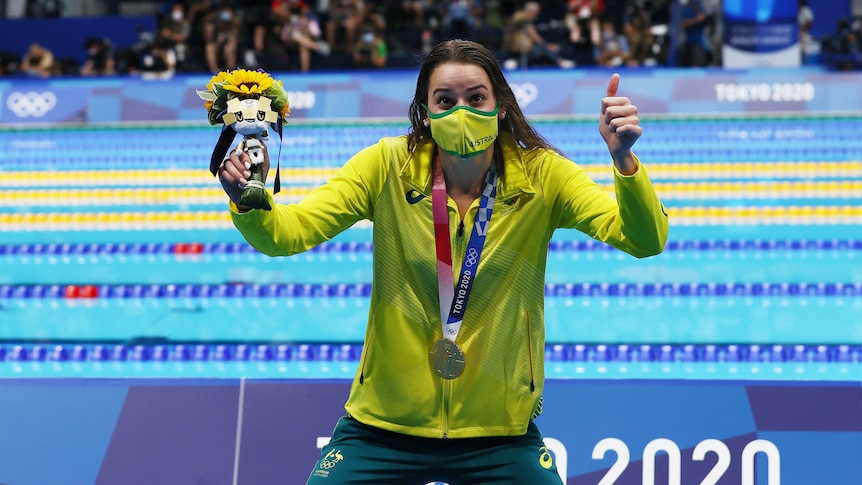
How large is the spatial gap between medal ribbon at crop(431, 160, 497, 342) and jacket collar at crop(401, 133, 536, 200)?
0.05m

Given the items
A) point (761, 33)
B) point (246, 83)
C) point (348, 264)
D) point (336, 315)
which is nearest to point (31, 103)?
point (348, 264)

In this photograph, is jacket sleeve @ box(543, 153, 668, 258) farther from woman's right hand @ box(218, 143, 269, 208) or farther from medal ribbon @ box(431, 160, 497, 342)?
woman's right hand @ box(218, 143, 269, 208)

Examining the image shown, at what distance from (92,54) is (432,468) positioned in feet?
44.1

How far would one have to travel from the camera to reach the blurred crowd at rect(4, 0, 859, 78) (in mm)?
12562

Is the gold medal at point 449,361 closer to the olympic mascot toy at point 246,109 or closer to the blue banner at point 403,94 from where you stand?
the olympic mascot toy at point 246,109

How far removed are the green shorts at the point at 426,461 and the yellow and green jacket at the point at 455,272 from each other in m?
0.03

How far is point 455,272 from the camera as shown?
6.17 feet

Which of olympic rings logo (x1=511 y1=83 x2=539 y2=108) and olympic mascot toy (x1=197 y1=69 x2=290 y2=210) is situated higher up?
olympic mascot toy (x1=197 y1=69 x2=290 y2=210)

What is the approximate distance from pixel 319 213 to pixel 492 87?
0.41 m

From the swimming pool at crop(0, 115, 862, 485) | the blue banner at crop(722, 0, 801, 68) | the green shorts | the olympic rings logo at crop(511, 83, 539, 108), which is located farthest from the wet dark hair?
the blue banner at crop(722, 0, 801, 68)

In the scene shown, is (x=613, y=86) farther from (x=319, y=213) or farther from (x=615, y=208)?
(x=319, y=213)

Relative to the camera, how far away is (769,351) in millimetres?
4465

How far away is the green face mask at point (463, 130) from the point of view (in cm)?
183

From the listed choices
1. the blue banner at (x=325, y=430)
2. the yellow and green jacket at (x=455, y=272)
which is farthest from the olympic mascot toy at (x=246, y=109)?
the blue banner at (x=325, y=430)
